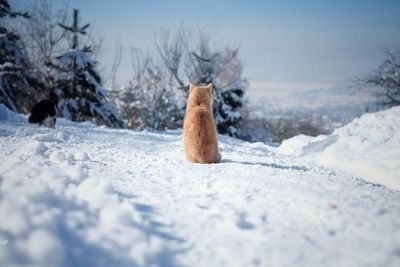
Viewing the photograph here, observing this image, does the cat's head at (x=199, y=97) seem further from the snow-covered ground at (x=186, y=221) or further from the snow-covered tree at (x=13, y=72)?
the snow-covered tree at (x=13, y=72)

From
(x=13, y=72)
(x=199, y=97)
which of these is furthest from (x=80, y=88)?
(x=199, y=97)

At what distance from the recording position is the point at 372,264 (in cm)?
183

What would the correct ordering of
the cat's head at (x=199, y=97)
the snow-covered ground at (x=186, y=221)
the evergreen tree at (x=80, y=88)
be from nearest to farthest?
the snow-covered ground at (x=186, y=221) < the cat's head at (x=199, y=97) < the evergreen tree at (x=80, y=88)

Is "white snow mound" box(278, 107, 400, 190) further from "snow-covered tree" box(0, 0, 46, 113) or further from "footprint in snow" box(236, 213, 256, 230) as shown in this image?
"snow-covered tree" box(0, 0, 46, 113)

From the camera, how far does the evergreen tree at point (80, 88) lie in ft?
54.7

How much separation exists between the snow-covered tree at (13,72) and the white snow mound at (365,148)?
12.1 m

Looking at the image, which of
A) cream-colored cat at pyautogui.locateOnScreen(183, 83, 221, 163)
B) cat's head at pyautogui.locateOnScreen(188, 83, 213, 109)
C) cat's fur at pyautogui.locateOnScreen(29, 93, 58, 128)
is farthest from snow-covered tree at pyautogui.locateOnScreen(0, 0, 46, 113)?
cream-colored cat at pyautogui.locateOnScreen(183, 83, 221, 163)

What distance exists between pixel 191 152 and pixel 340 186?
2298 millimetres

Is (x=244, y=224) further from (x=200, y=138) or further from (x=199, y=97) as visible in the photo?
(x=199, y=97)

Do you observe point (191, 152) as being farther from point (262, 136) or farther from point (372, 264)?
point (262, 136)

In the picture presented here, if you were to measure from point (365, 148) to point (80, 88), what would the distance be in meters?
14.5

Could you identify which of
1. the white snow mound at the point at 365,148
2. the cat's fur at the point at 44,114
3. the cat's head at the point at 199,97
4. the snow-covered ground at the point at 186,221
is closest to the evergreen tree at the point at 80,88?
the cat's fur at the point at 44,114

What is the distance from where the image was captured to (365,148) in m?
7.67

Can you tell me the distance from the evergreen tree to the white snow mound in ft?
36.5
